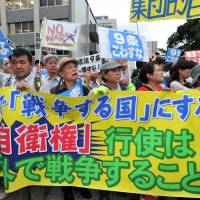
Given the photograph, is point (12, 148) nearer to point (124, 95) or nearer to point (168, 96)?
point (124, 95)

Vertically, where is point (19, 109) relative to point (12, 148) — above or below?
above

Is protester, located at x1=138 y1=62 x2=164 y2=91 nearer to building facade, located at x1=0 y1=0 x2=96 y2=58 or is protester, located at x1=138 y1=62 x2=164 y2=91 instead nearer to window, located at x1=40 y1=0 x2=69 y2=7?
building facade, located at x1=0 y1=0 x2=96 y2=58

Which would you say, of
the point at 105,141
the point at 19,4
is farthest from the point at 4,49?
the point at 19,4

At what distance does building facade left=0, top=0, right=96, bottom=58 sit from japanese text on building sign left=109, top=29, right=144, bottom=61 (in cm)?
3057

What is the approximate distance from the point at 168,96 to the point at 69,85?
4.07ft

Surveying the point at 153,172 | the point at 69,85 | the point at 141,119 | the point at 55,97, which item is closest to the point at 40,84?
the point at 69,85

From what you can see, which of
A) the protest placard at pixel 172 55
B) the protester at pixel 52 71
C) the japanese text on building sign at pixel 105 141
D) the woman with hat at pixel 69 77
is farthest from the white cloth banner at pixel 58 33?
the protest placard at pixel 172 55

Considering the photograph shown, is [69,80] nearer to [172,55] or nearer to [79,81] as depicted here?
[79,81]

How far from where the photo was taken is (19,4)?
3781 centimetres

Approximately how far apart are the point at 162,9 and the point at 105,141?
2.52 metres

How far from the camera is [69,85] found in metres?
4.22

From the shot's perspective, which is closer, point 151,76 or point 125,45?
point 151,76

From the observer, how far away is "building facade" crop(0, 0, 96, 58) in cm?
3588

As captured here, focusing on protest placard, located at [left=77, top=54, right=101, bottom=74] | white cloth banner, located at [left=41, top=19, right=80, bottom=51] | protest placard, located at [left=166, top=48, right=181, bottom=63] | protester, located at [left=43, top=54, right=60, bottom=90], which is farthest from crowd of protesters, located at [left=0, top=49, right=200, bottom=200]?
protest placard, located at [left=166, top=48, right=181, bottom=63]
